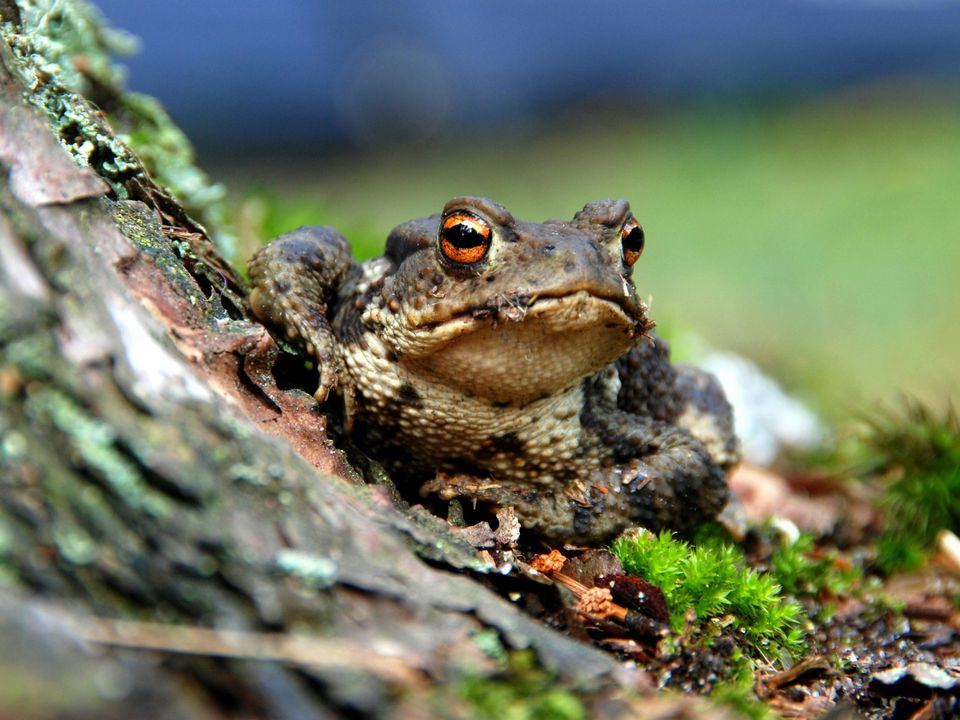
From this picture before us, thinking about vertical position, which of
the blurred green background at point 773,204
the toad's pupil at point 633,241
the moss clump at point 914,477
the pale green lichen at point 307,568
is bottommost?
the pale green lichen at point 307,568

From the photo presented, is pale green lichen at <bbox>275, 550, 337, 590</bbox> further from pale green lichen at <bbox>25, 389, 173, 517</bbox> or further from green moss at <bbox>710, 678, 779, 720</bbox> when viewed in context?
green moss at <bbox>710, 678, 779, 720</bbox>

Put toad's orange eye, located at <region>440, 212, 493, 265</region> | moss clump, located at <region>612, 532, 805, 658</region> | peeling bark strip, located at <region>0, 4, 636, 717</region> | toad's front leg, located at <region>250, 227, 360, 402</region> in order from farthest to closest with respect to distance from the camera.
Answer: toad's front leg, located at <region>250, 227, 360, 402</region>, toad's orange eye, located at <region>440, 212, 493, 265</region>, moss clump, located at <region>612, 532, 805, 658</region>, peeling bark strip, located at <region>0, 4, 636, 717</region>

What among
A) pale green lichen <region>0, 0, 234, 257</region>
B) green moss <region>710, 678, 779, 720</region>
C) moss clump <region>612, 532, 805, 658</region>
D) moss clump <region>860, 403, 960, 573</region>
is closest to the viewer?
green moss <region>710, 678, 779, 720</region>

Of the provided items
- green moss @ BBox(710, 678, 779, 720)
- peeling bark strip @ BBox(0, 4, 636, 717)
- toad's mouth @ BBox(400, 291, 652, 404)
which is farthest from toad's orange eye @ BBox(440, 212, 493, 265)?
green moss @ BBox(710, 678, 779, 720)

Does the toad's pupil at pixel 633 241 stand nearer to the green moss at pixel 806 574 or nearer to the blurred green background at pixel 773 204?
the green moss at pixel 806 574

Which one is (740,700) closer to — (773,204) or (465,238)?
(465,238)

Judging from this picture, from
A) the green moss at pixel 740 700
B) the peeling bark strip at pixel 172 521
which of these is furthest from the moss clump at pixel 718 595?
the peeling bark strip at pixel 172 521
